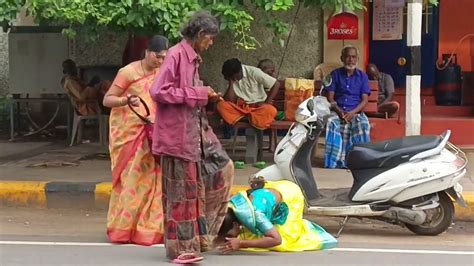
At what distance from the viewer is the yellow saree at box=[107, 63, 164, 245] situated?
616 centimetres

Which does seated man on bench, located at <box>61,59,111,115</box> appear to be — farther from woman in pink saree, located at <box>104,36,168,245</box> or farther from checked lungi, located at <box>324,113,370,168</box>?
woman in pink saree, located at <box>104,36,168,245</box>

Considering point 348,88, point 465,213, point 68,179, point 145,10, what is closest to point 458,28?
point 348,88

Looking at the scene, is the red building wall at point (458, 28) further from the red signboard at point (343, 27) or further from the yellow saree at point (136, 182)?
the yellow saree at point (136, 182)

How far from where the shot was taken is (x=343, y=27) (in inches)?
467

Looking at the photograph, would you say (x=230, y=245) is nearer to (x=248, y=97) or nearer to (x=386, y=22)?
(x=248, y=97)

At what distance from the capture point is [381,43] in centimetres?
1200

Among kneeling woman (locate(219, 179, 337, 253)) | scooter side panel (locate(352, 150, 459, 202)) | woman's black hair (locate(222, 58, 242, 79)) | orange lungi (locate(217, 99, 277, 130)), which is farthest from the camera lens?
woman's black hair (locate(222, 58, 242, 79))

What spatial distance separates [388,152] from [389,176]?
23 cm

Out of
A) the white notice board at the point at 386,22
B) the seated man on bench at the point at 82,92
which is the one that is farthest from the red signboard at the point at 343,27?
the seated man on bench at the point at 82,92

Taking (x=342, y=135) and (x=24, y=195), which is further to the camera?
(x=342, y=135)

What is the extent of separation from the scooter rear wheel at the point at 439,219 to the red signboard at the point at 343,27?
18.1ft

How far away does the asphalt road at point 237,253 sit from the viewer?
18.7 feet

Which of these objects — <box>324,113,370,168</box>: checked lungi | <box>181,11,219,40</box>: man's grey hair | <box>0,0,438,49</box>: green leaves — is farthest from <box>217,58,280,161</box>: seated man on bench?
<box>181,11,219,40</box>: man's grey hair

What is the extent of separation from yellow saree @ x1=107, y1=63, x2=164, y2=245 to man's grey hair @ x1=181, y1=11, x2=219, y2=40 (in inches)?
38.3
